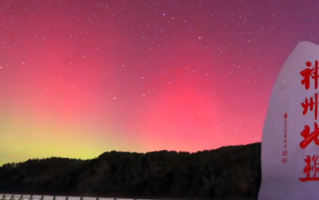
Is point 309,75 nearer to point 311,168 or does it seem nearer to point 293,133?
point 293,133

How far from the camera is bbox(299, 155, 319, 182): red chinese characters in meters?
4.26

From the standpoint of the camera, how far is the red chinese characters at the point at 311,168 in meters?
4.26

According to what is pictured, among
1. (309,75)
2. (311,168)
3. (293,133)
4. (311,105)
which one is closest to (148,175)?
(293,133)

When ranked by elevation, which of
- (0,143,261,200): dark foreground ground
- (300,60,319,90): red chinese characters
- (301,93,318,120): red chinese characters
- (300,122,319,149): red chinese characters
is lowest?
(0,143,261,200): dark foreground ground

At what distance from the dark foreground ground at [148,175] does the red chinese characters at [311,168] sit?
2045mm

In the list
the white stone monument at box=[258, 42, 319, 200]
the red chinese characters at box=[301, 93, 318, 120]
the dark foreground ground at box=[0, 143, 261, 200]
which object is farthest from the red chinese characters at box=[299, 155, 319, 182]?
the dark foreground ground at box=[0, 143, 261, 200]

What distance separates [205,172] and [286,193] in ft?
8.07

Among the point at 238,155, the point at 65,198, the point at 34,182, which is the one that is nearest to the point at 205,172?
the point at 238,155

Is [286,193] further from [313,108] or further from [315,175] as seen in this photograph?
[313,108]

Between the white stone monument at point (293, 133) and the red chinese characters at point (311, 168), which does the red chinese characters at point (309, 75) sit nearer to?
the white stone monument at point (293, 133)

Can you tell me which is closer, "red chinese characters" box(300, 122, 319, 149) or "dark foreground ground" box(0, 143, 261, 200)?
"red chinese characters" box(300, 122, 319, 149)

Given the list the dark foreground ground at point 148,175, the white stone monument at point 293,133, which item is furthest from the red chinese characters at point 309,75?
the dark foreground ground at point 148,175

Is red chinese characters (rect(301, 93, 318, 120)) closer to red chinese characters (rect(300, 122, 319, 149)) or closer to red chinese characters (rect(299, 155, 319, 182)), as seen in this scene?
red chinese characters (rect(300, 122, 319, 149))

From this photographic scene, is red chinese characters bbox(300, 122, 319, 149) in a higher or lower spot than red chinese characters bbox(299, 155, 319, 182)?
higher
